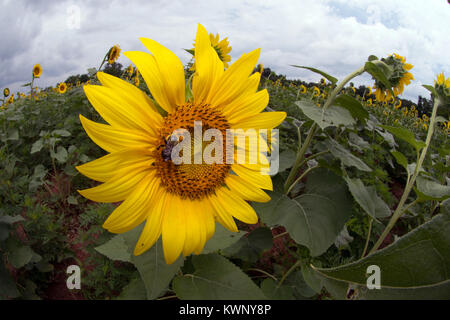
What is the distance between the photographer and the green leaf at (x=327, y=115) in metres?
1.04

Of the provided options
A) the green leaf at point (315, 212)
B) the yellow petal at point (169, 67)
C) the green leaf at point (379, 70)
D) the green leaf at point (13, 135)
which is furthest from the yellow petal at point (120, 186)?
the green leaf at point (13, 135)

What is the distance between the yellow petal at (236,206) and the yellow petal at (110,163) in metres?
0.24

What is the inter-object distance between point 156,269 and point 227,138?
0.42 meters

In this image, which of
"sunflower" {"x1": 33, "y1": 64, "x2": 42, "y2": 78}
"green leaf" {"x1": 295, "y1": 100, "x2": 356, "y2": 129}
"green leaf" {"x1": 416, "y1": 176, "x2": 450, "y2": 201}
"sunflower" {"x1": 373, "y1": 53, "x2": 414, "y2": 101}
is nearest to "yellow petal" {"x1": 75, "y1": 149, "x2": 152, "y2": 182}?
"green leaf" {"x1": 295, "y1": 100, "x2": 356, "y2": 129}

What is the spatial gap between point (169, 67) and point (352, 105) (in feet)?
2.81

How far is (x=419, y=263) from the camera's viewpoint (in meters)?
0.47

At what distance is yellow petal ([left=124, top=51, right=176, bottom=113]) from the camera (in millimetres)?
663

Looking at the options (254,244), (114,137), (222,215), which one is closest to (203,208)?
(222,215)

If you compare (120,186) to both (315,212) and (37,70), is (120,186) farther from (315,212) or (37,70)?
(37,70)

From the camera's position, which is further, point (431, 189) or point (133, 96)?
point (431, 189)

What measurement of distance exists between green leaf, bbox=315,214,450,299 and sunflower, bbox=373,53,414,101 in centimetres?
154

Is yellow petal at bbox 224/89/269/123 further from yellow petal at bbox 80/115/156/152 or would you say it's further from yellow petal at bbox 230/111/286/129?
yellow petal at bbox 80/115/156/152

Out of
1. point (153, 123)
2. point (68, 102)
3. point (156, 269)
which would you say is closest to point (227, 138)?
point (153, 123)
